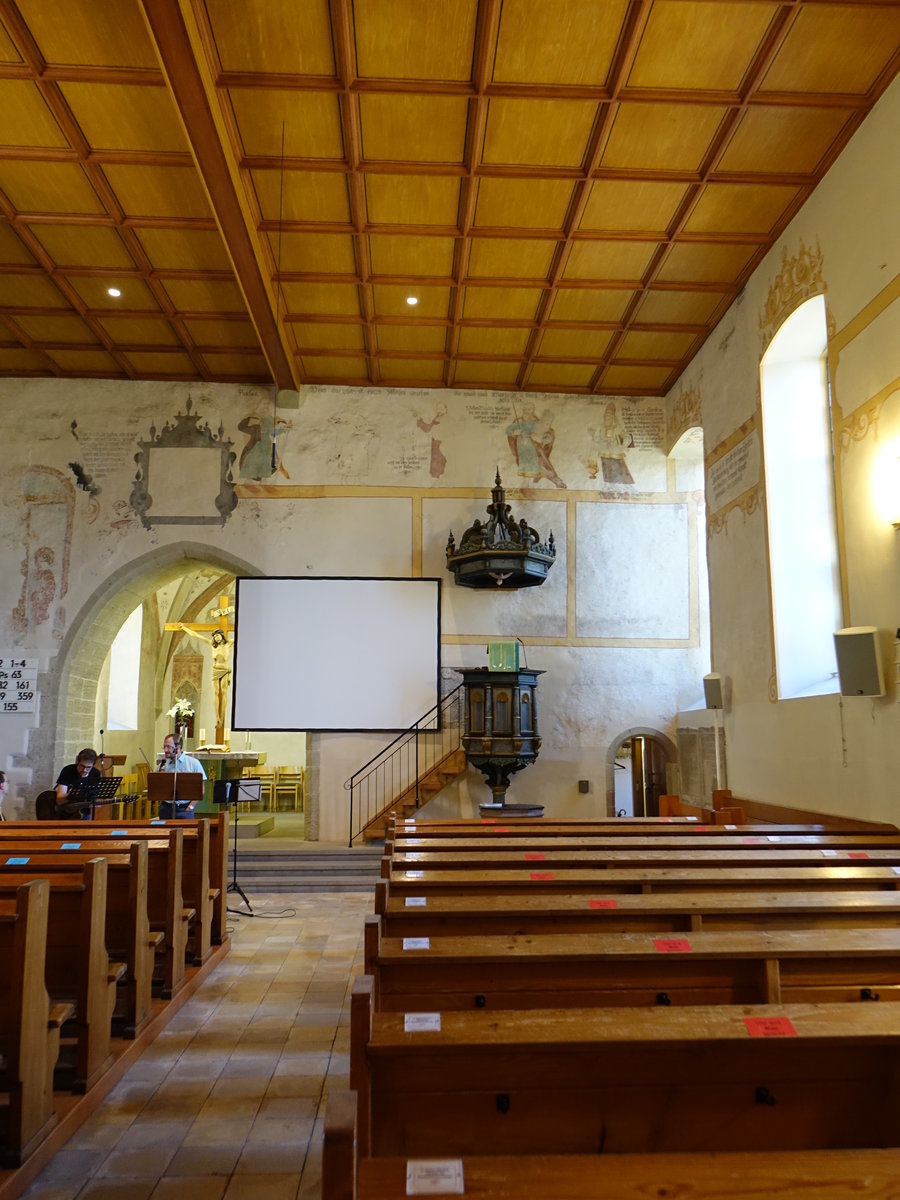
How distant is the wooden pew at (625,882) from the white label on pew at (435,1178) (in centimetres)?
233

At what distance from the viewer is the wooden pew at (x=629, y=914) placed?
3010mm

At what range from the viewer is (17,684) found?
36.9 ft

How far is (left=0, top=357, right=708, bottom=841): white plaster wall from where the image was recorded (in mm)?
11539

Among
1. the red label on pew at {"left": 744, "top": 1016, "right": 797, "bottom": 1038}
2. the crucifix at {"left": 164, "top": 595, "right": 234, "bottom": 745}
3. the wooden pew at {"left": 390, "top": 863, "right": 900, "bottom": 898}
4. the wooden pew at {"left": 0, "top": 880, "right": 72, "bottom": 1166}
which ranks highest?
the crucifix at {"left": 164, "top": 595, "right": 234, "bottom": 745}

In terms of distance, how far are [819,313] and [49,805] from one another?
9.15 meters

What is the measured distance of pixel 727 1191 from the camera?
1.25 meters

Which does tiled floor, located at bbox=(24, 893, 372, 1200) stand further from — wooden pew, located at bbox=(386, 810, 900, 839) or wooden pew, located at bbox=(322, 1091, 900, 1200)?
wooden pew, located at bbox=(322, 1091, 900, 1200)

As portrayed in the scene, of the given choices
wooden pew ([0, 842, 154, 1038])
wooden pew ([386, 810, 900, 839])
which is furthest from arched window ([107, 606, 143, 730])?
wooden pew ([0, 842, 154, 1038])

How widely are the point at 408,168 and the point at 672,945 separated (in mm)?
7224

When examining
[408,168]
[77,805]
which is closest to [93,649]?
[77,805]

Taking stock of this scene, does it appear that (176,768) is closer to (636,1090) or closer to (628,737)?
(628,737)

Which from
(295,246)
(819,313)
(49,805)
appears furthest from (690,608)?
(49,805)

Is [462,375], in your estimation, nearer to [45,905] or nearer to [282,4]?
[282,4]

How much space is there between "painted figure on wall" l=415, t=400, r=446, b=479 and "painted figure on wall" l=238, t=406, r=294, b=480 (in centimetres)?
184
